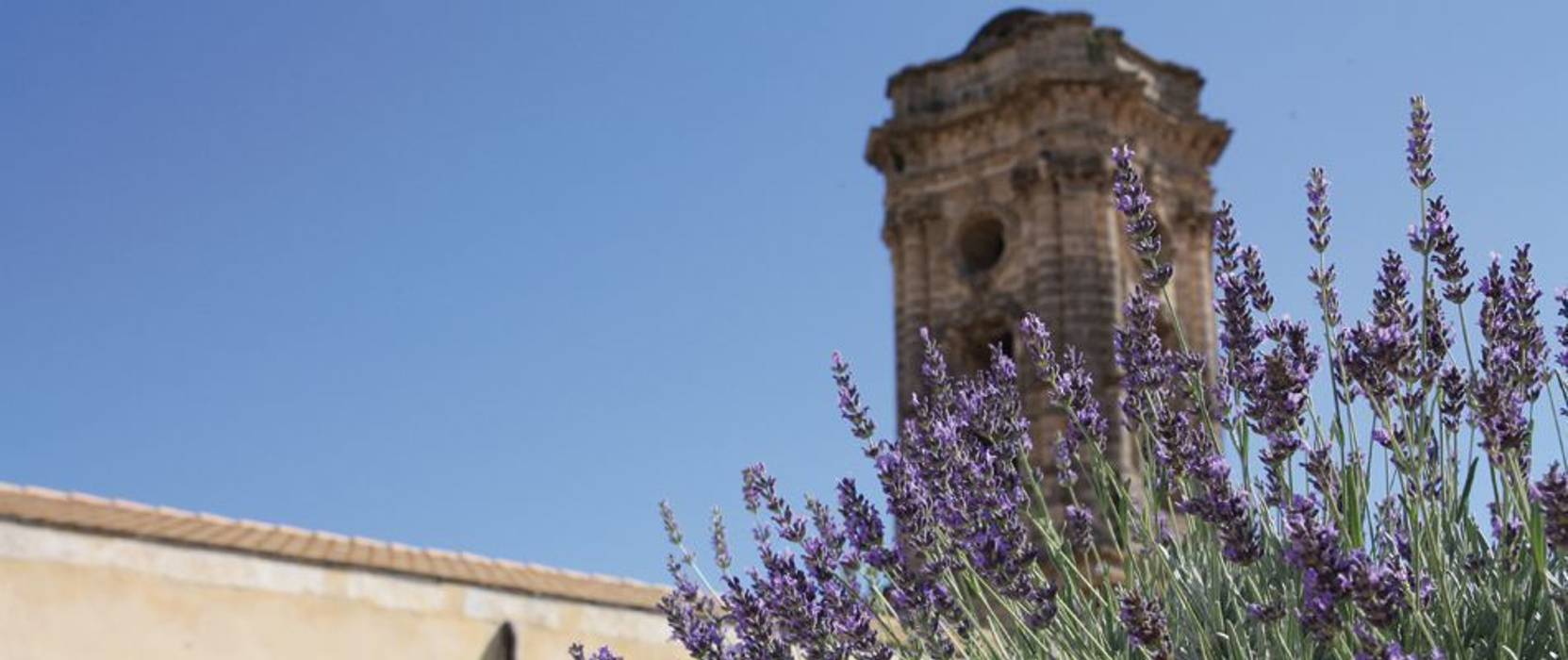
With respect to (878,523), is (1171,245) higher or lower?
higher

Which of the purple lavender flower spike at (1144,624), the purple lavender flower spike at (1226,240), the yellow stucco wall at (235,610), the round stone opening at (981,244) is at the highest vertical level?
the round stone opening at (981,244)

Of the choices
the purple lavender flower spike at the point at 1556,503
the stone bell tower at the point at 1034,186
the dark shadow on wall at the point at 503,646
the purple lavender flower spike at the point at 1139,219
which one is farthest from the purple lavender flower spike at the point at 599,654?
the stone bell tower at the point at 1034,186

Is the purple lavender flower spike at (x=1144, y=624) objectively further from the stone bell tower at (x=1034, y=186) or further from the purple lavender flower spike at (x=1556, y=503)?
the stone bell tower at (x=1034, y=186)

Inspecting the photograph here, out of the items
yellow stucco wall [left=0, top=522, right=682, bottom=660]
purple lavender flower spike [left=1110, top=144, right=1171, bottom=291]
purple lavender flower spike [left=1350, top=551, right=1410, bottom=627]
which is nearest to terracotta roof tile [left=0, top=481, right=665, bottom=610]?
yellow stucco wall [left=0, top=522, right=682, bottom=660]

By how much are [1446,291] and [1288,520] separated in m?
0.92

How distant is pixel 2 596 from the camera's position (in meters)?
8.14

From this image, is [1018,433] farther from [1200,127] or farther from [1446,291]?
[1200,127]

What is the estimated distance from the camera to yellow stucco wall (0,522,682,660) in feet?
27.1

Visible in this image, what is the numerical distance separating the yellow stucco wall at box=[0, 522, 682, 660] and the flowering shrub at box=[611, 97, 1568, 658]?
513 centimetres

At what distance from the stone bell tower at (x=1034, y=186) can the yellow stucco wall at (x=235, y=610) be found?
11.9 meters

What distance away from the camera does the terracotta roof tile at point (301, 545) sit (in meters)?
8.65

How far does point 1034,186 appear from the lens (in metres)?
22.1

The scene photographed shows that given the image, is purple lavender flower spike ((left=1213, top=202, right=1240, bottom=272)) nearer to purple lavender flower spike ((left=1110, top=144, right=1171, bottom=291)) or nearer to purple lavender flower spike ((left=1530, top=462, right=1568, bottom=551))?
purple lavender flower spike ((left=1110, top=144, right=1171, bottom=291))

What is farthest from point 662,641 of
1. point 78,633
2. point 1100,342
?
point 1100,342
